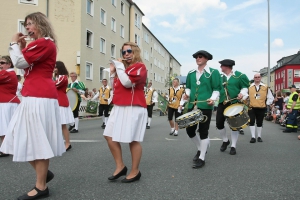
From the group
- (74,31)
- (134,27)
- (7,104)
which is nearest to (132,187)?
(7,104)

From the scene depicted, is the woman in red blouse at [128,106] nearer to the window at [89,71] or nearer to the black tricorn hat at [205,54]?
the black tricorn hat at [205,54]

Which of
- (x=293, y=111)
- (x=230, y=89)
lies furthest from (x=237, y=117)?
(x=293, y=111)

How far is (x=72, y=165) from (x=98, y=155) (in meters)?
0.94

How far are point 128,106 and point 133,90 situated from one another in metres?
0.22

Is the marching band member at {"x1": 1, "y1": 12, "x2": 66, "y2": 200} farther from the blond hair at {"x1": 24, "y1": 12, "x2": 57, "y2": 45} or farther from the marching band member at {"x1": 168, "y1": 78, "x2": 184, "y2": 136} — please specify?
the marching band member at {"x1": 168, "y1": 78, "x2": 184, "y2": 136}

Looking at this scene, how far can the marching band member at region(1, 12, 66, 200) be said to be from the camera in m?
3.08

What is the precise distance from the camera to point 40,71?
3.18m

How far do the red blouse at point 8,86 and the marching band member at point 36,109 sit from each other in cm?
255

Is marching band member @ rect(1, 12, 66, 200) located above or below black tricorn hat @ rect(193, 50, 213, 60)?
below

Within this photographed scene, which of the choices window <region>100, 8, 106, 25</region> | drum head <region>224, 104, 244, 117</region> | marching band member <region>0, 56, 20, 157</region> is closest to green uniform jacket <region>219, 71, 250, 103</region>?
drum head <region>224, 104, 244, 117</region>

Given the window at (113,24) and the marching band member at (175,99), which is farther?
the window at (113,24)

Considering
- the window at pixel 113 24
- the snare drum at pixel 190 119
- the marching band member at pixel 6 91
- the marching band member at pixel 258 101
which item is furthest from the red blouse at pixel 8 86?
the window at pixel 113 24

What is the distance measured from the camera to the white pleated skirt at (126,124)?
147 inches

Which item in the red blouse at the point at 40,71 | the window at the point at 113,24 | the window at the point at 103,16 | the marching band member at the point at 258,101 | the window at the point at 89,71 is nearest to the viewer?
the red blouse at the point at 40,71
